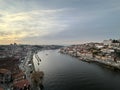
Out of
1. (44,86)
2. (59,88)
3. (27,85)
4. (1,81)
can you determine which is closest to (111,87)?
(59,88)

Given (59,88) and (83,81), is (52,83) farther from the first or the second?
(83,81)

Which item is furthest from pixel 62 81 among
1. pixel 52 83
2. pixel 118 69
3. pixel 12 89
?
pixel 118 69

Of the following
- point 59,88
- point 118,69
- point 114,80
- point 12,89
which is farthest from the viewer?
point 118,69

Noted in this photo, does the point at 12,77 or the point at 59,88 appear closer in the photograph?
the point at 59,88

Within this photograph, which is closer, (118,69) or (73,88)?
(73,88)

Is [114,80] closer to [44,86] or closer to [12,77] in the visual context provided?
[44,86]

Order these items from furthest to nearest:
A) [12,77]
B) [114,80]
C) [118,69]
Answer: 1. [118,69]
2. [114,80]
3. [12,77]

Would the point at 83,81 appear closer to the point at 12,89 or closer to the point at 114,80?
the point at 114,80

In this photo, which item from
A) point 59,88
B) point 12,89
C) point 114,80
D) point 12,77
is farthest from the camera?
point 114,80

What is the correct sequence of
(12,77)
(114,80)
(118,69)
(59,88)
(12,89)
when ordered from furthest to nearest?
(118,69), (114,80), (12,77), (59,88), (12,89)
